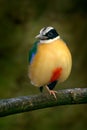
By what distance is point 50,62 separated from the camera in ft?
3.84

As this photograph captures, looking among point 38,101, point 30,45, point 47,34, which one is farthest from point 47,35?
point 30,45

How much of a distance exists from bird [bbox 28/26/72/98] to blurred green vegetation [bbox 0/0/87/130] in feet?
4.38

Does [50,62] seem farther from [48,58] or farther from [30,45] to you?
[30,45]

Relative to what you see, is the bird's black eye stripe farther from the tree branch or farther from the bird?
the tree branch

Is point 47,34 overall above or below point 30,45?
above

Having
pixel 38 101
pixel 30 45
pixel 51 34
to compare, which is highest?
pixel 51 34

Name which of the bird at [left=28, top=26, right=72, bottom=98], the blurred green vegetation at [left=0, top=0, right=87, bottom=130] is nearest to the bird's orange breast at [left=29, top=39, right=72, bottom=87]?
the bird at [left=28, top=26, right=72, bottom=98]

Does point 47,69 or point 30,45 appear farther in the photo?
point 30,45

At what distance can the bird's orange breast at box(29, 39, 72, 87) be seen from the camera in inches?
45.9

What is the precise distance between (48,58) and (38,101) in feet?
0.40

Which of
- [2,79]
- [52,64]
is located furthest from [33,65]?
[2,79]

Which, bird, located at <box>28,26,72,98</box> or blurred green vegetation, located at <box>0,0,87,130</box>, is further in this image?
blurred green vegetation, located at <box>0,0,87,130</box>

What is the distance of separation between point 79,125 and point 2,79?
40 cm

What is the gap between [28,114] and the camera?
2.65 meters
